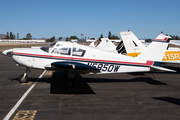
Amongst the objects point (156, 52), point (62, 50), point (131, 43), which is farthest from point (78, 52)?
point (131, 43)

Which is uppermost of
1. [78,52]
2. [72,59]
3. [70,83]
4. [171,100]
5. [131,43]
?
[131,43]

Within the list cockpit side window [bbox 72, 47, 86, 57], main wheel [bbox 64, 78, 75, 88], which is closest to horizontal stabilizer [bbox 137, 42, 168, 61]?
cockpit side window [bbox 72, 47, 86, 57]

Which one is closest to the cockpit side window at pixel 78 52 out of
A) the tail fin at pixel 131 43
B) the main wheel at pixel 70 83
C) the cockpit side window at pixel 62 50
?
the cockpit side window at pixel 62 50

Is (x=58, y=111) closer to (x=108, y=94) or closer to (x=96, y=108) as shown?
(x=96, y=108)

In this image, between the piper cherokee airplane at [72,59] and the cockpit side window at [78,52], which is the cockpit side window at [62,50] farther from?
the cockpit side window at [78,52]

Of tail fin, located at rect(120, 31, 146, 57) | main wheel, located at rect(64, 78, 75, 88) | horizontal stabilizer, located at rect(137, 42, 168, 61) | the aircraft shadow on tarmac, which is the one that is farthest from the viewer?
tail fin, located at rect(120, 31, 146, 57)

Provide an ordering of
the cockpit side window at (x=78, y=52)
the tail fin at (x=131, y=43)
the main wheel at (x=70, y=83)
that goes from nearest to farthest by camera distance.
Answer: the main wheel at (x=70, y=83), the cockpit side window at (x=78, y=52), the tail fin at (x=131, y=43)

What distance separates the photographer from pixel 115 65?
8148 mm

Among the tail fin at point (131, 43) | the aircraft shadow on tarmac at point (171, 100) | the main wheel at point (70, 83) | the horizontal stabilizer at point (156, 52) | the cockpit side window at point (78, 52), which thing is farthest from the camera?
the tail fin at point (131, 43)

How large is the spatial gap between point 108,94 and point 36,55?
147 inches

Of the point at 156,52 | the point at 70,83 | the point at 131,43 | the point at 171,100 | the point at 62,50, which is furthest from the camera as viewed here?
the point at 131,43

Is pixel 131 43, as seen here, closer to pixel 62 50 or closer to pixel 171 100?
pixel 62 50

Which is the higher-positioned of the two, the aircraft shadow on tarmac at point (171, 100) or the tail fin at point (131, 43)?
the tail fin at point (131, 43)

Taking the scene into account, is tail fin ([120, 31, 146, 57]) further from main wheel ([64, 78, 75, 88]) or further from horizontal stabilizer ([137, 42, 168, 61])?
main wheel ([64, 78, 75, 88])
